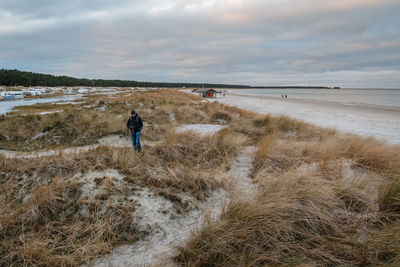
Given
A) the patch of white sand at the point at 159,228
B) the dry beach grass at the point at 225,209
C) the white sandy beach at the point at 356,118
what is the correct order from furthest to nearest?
the white sandy beach at the point at 356,118 → the patch of white sand at the point at 159,228 → the dry beach grass at the point at 225,209

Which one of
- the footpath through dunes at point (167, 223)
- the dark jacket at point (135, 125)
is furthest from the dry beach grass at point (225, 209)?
the dark jacket at point (135, 125)

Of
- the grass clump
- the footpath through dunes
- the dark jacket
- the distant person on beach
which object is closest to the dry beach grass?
the grass clump

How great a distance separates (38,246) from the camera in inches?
117

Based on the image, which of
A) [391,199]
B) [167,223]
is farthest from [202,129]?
[391,199]

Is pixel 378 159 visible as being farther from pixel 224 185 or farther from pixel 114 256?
pixel 114 256

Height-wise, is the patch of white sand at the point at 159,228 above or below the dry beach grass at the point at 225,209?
below

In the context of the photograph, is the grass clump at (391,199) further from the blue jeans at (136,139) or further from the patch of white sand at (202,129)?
the patch of white sand at (202,129)

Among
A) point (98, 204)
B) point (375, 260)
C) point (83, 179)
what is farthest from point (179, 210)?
point (375, 260)

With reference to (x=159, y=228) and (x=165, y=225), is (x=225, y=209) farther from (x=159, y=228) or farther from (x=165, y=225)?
(x=159, y=228)

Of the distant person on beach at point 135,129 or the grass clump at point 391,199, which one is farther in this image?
the distant person on beach at point 135,129

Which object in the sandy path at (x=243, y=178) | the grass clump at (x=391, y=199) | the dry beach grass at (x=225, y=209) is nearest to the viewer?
the dry beach grass at (x=225, y=209)

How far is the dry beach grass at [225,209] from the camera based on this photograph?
107 inches

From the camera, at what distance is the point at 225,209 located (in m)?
3.97

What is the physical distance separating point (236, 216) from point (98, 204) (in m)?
2.61
